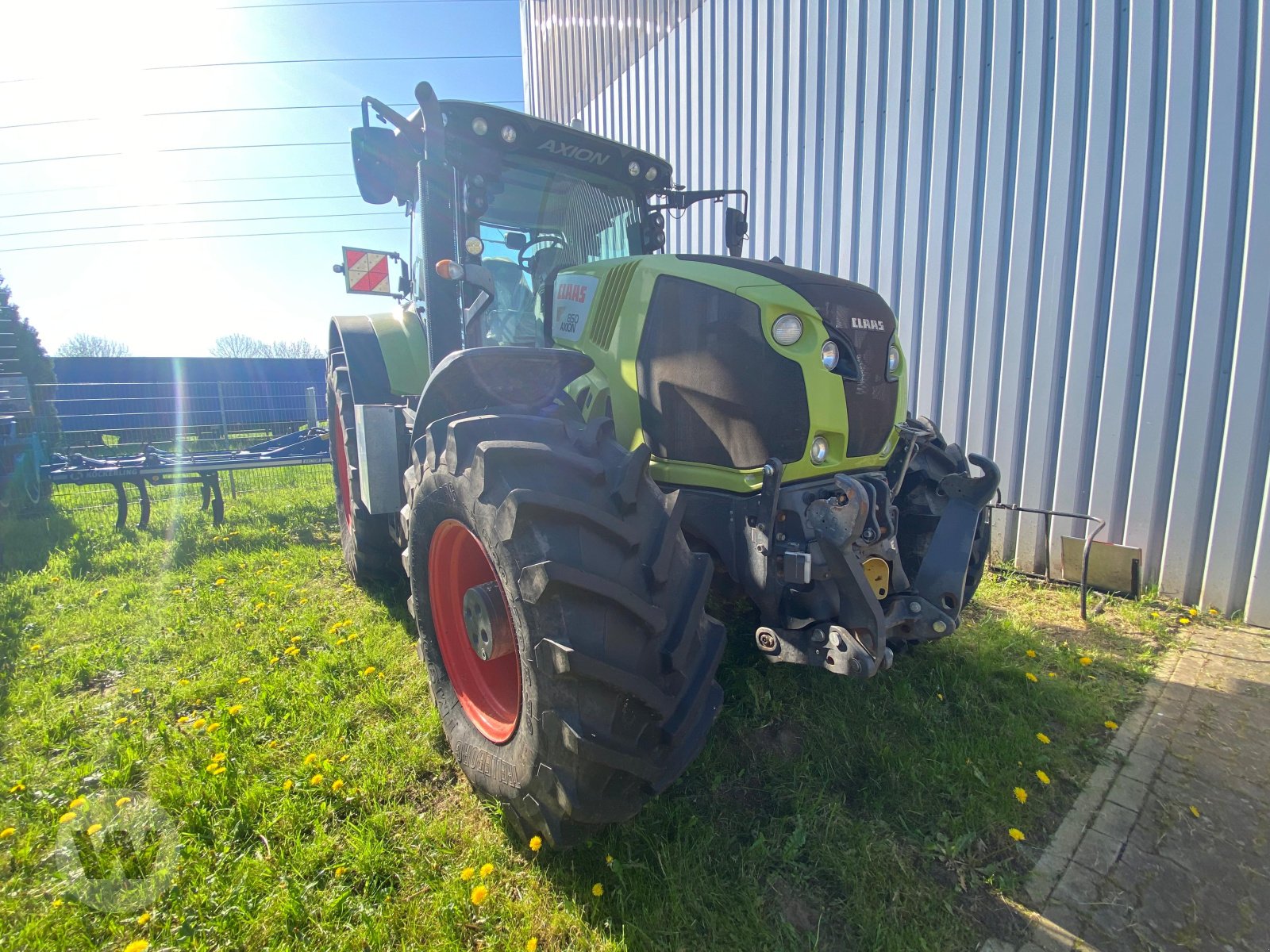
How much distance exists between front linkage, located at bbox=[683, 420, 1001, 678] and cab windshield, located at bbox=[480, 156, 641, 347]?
1571 mm

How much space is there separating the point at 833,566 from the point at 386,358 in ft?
8.95

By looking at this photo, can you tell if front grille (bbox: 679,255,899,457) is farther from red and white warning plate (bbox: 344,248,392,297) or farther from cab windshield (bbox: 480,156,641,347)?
red and white warning plate (bbox: 344,248,392,297)

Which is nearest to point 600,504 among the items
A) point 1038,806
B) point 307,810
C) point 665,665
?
point 665,665

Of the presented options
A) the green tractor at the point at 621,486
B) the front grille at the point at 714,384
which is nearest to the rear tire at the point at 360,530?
the green tractor at the point at 621,486

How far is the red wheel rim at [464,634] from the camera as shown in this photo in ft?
7.29

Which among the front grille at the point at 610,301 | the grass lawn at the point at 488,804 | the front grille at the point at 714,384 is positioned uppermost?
the front grille at the point at 610,301

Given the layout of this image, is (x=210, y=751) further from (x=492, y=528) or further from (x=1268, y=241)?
(x=1268, y=241)

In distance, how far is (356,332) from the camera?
12.2ft

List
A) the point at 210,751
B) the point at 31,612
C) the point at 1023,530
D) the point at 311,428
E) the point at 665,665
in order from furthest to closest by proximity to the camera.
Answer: the point at 311,428 < the point at 1023,530 < the point at 31,612 < the point at 210,751 < the point at 665,665

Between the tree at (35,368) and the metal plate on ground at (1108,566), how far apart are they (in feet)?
33.8

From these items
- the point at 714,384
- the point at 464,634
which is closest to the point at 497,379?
the point at 714,384

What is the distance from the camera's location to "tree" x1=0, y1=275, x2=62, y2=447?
7595 mm

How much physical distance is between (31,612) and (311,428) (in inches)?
138

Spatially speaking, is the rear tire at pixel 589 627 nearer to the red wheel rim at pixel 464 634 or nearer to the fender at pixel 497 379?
the red wheel rim at pixel 464 634
